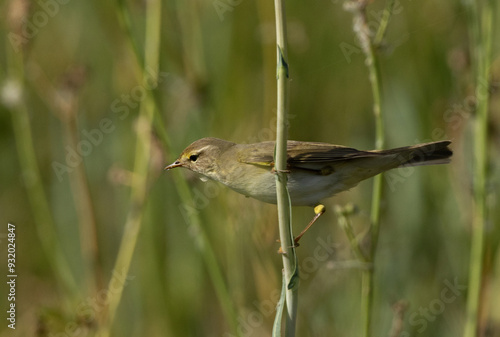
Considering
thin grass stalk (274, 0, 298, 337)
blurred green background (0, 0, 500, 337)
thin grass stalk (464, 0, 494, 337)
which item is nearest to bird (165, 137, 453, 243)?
thin grass stalk (464, 0, 494, 337)

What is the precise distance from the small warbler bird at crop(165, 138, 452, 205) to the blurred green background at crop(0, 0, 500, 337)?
42 centimetres

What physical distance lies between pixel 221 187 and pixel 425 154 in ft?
4.53

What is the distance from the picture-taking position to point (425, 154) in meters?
2.96

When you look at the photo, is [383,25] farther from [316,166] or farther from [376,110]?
[316,166]

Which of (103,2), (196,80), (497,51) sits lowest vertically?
(196,80)

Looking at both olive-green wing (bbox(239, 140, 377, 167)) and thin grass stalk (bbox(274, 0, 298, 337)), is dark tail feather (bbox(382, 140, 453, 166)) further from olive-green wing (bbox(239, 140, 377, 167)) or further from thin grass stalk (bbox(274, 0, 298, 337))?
thin grass stalk (bbox(274, 0, 298, 337))

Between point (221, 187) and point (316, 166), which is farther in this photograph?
point (221, 187)

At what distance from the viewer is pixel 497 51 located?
4453 mm

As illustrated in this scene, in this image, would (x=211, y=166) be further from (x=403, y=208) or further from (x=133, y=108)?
(x=133, y=108)

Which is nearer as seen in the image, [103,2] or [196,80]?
[196,80]

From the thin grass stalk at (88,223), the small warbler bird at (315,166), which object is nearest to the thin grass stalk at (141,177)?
the thin grass stalk at (88,223)

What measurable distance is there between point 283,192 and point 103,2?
357 cm

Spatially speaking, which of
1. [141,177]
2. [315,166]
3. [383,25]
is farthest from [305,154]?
[141,177]

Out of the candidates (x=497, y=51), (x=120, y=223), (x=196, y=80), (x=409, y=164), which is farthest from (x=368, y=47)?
(x=120, y=223)
